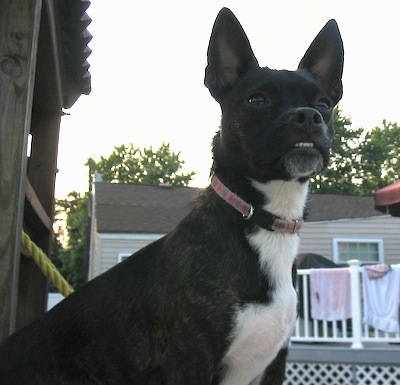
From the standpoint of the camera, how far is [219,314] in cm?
199

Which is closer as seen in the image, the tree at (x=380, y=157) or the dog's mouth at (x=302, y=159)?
the dog's mouth at (x=302, y=159)

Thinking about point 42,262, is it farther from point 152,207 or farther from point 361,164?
point 361,164

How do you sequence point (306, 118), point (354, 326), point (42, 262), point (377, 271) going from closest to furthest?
point (306, 118) < point (42, 262) < point (354, 326) < point (377, 271)

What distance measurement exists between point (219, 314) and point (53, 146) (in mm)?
2339

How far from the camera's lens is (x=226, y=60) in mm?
2498

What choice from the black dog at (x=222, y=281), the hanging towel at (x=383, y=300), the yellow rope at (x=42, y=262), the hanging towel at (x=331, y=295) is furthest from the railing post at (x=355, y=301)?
the black dog at (x=222, y=281)

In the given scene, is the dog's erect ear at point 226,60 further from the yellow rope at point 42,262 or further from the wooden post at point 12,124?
the yellow rope at point 42,262

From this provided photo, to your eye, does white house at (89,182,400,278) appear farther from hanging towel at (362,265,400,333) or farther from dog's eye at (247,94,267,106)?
dog's eye at (247,94,267,106)

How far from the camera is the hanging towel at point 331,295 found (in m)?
8.36

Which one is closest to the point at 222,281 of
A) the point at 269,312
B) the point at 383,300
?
the point at 269,312

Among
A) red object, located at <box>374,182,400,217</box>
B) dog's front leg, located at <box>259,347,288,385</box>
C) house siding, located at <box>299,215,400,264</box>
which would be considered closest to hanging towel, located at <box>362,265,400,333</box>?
red object, located at <box>374,182,400,217</box>

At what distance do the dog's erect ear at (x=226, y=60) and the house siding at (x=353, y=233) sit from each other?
14.0 meters

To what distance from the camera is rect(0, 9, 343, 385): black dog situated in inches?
79.3

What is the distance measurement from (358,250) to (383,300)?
8624 mm
